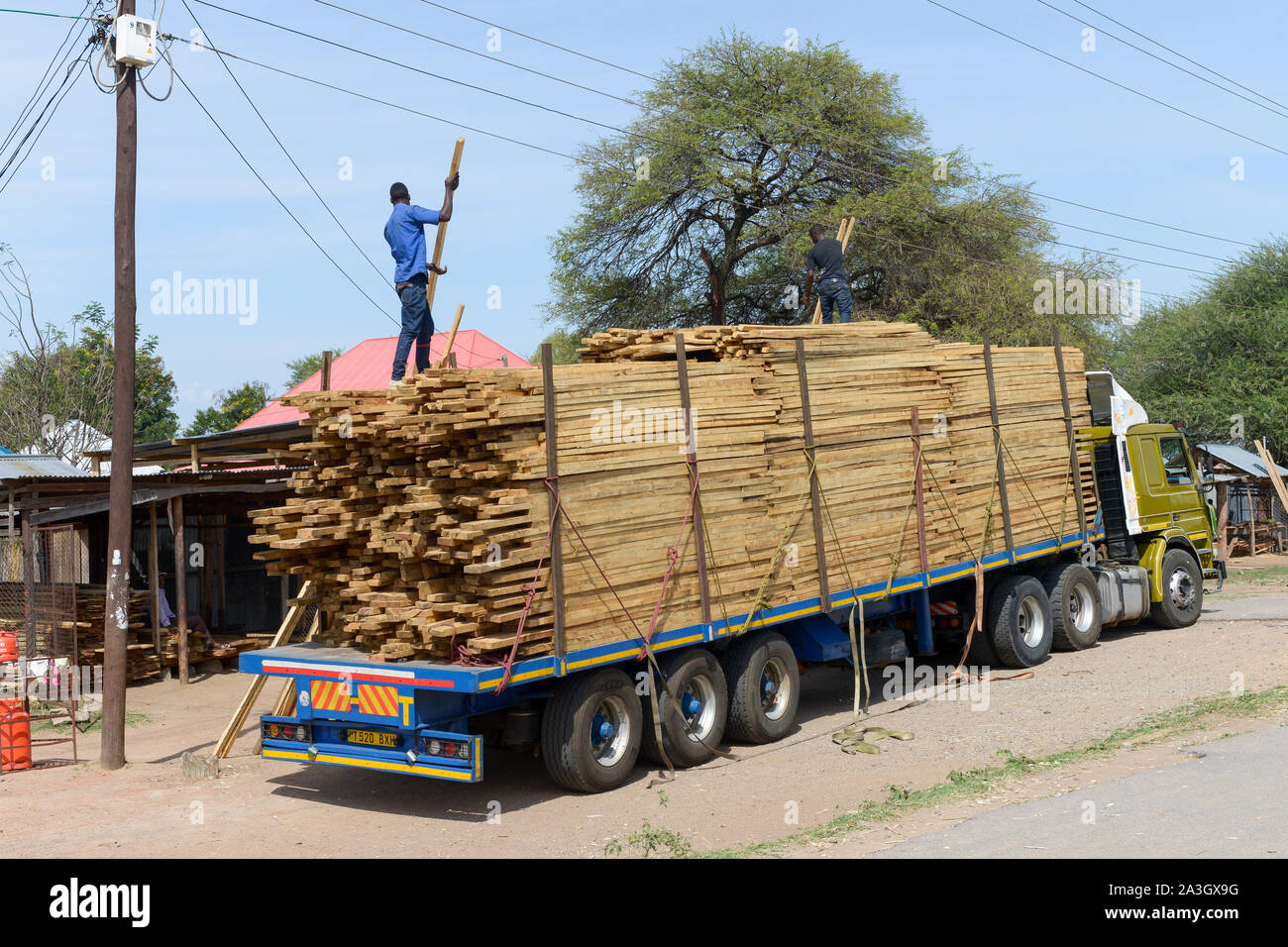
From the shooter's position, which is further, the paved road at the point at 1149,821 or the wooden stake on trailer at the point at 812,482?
the wooden stake on trailer at the point at 812,482

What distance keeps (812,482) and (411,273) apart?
166 inches

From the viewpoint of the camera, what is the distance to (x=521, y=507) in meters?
8.50

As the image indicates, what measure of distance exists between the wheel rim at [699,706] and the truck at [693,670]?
2 centimetres

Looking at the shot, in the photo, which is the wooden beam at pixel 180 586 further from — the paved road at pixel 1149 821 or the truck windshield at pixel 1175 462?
the truck windshield at pixel 1175 462

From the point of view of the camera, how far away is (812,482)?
11234 millimetres

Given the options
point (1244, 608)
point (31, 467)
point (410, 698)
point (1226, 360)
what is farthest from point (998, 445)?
point (1226, 360)

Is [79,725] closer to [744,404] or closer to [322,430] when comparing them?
[322,430]

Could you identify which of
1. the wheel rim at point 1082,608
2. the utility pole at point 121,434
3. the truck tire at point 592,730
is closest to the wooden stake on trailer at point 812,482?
the truck tire at point 592,730

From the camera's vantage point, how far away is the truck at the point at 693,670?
28.6 feet

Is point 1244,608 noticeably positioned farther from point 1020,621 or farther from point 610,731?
point 610,731

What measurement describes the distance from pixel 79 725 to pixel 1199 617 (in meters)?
16.1

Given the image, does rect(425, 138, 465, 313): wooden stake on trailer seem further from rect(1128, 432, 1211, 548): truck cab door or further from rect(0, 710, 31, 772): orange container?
rect(1128, 432, 1211, 548): truck cab door

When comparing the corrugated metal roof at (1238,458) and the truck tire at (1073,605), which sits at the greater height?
the corrugated metal roof at (1238,458)
